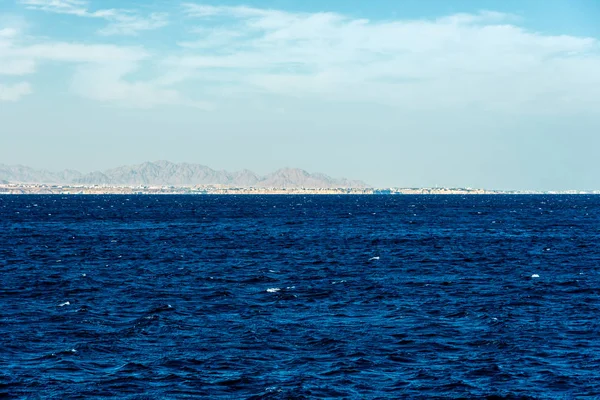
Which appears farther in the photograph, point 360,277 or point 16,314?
point 360,277

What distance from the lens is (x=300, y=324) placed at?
4250 cm

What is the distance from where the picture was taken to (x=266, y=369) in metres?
32.9

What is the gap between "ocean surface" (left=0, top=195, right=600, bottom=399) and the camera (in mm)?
30969

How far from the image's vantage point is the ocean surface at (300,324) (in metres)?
31.0

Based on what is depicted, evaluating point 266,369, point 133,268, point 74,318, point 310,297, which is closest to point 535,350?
point 266,369

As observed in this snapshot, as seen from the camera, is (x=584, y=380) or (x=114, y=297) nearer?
(x=584, y=380)

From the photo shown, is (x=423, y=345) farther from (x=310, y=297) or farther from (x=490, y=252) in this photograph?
(x=490, y=252)

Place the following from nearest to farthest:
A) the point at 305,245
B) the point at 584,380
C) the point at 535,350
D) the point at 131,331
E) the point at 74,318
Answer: the point at 584,380
the point at 535,350
the point at 131,331
the point at 74,318
the point at 305,245

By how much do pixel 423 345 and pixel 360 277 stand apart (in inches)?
1043

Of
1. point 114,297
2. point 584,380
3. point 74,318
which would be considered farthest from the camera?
point 114,297

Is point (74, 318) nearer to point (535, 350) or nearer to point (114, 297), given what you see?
point (114, 297)

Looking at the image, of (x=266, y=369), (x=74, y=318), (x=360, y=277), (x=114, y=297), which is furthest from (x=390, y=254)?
(x=266, y=369)

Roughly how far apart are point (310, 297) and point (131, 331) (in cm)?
1577

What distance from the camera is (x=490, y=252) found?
8769 centimetres
